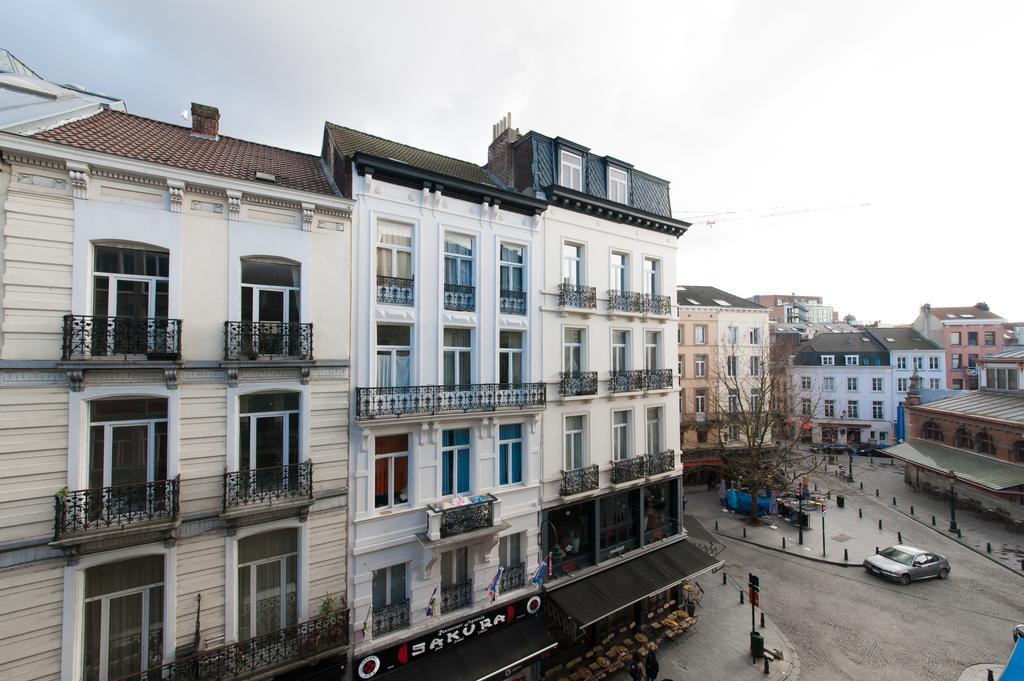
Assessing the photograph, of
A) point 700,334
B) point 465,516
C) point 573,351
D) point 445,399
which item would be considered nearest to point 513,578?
point 465,516

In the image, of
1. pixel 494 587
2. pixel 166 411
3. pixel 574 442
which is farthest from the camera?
pixel 574 442

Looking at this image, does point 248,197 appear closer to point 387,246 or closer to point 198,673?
point 387,246

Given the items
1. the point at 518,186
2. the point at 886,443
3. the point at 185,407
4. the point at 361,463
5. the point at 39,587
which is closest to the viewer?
the point at 39,587

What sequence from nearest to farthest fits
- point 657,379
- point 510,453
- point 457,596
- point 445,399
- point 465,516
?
1. point 465,516
2. point 457,596
3. point 445,399
4. point 510,453
5. point 657,379

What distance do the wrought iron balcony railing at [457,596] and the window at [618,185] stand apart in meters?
14.6

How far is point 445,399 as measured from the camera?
1177 centimetres

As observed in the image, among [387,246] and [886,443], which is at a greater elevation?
[387,246]

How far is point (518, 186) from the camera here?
15125 millimetres

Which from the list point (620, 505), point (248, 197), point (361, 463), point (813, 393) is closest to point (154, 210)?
point (248, 197)

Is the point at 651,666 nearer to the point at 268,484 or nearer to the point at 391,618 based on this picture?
the point at 391,618

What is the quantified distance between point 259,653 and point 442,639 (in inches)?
171

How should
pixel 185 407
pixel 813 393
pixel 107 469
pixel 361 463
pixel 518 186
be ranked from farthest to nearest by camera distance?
pixel 813 393, pixel 518 186, pixel 361 463, pixel 185 407, pixel 107 469

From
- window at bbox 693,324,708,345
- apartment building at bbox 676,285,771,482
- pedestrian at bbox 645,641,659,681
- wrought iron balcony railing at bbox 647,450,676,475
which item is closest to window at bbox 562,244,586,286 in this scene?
wrought iron balcony railing at bbox 647,450,676,475

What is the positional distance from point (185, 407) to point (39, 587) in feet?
12.3
